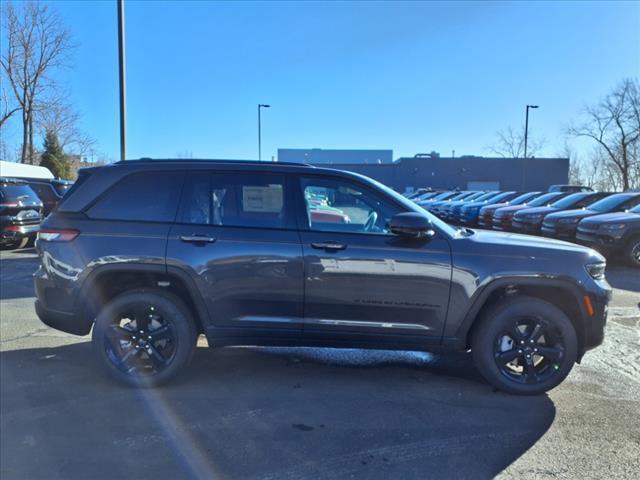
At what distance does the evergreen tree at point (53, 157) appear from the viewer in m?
39.9

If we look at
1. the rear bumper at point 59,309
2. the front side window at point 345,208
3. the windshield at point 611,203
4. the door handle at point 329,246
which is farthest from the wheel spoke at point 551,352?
the windshield at point 611,203

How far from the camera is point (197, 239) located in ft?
13.2

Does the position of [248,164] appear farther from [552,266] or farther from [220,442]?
[552,266]

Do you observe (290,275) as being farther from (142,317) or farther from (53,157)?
(53,157)

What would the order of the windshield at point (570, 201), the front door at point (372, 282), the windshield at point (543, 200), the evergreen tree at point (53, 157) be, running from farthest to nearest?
1. the evergreen tree at point (53, 157)
2. the windshield at point (543, 200)
3. the windshield at point (570, 201)
4. the front door at point (372, 282)

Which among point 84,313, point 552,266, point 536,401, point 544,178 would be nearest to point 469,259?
point 552,266

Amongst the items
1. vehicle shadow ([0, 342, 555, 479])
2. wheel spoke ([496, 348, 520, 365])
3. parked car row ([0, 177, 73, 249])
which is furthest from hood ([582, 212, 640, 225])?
parked car row ([0, 177, 73, 249])

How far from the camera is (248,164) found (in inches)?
168

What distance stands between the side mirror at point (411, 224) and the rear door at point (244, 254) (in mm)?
808

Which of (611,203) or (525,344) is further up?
(611,203)

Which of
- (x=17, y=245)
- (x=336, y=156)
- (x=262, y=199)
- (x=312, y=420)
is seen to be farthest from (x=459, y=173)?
(x=312, y=420)

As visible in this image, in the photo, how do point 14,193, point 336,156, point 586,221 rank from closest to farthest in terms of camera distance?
point 586,221 < point 14,193 < point 336,156

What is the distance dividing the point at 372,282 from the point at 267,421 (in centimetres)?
134

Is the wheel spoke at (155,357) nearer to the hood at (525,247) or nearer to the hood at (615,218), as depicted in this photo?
the hood at (525,247)
